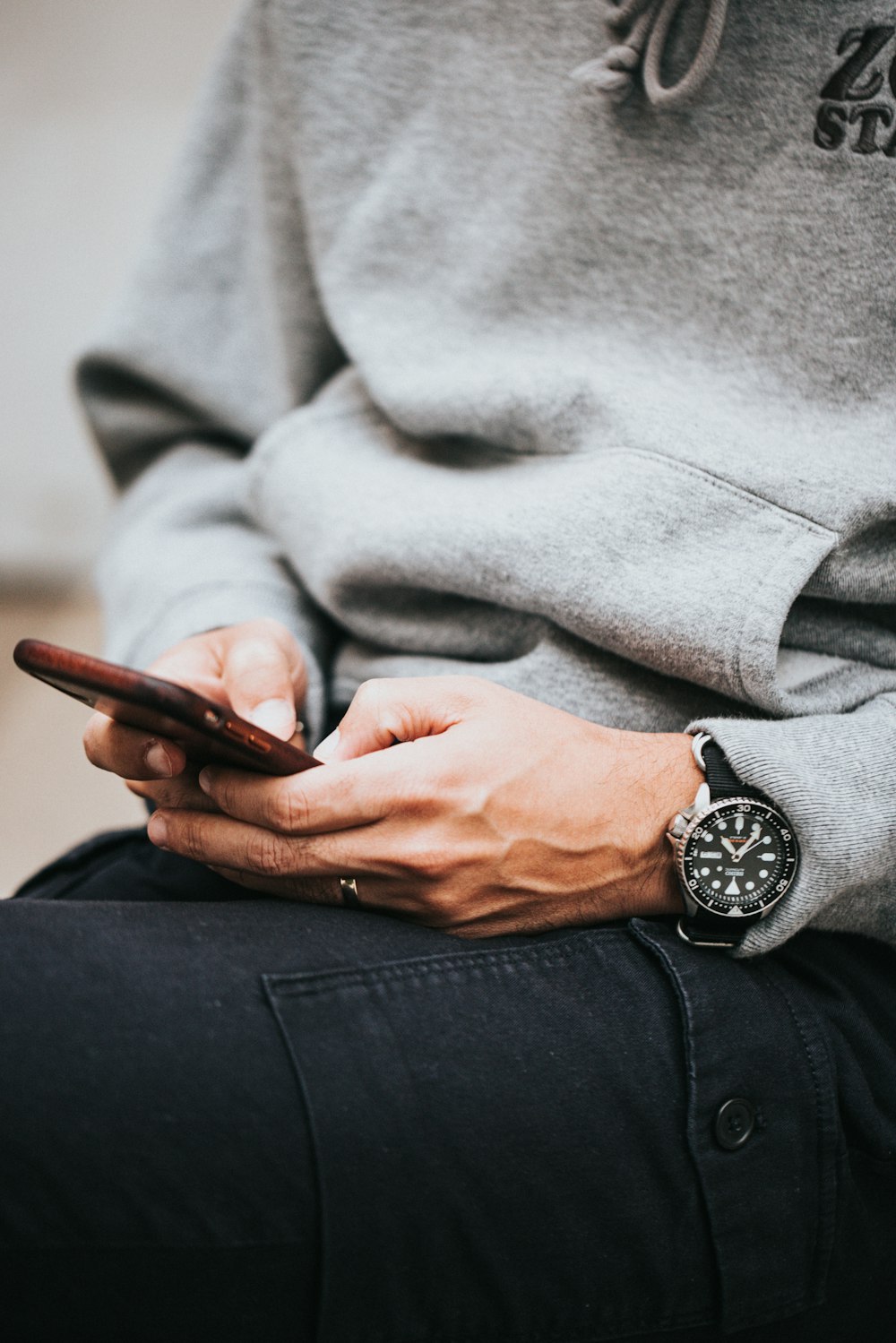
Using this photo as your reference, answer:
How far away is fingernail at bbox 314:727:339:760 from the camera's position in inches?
25.5

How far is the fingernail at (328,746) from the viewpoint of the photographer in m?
0.65

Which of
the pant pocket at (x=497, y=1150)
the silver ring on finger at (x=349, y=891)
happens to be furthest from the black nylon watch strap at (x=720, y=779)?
the silver ring on finger at (x=349, y=891)

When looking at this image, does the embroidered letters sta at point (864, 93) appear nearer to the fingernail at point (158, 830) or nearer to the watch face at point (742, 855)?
the watch face at point (742, 855)

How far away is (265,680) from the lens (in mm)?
725

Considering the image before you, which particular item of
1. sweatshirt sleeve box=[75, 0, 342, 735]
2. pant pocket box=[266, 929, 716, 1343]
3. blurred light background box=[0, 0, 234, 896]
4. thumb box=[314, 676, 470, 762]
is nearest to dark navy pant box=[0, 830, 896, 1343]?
pant pocket box=[266, 929, 716, 1343]

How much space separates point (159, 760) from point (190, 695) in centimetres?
14

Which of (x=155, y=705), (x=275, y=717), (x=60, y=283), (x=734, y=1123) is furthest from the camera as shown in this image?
(x=60, y=283)

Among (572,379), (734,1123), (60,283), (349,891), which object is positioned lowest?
(734,1123)

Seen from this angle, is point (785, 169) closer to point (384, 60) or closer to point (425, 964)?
point (384, 60)

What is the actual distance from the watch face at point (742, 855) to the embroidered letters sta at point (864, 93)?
0.44 meters

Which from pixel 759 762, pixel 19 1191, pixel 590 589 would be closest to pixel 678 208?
pixel 590 589

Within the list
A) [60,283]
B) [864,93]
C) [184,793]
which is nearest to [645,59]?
[864,93]

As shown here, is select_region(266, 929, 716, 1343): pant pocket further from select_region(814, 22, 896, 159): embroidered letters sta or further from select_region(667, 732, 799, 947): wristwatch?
select_region(814, 22, 896, 159): embroidered letters sta

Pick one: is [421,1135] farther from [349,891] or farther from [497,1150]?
[349,891]
